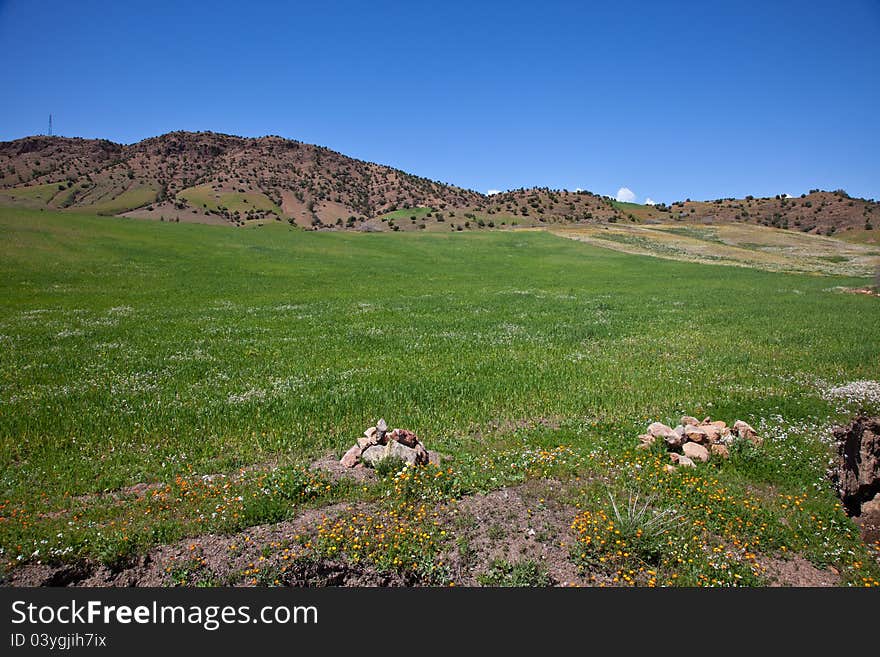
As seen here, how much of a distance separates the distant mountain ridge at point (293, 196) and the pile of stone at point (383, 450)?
95.9 meters

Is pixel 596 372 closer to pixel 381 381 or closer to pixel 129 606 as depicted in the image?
pixel 381 381

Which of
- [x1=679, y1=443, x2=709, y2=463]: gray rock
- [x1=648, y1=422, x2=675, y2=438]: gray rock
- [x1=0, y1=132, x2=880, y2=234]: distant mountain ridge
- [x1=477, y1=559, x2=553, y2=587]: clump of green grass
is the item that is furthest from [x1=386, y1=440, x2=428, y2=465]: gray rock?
[x1=0, y1=132, x2=880, y2=234]: distant mountain ridge

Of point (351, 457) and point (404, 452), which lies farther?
point (351, 457)

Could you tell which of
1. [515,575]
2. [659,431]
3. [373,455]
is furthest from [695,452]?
[373,455]

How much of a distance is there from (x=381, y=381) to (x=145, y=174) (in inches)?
7319

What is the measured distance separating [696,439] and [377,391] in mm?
8022

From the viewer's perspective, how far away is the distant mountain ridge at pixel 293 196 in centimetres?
12450

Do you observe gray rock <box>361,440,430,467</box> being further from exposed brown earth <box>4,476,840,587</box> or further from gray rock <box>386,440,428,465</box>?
exposed brown earth <box>4,476,840,587</box>

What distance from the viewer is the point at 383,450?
8781mm

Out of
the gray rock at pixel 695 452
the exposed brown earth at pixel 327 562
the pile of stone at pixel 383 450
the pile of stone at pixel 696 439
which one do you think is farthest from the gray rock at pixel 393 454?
the gray rock at pixel 695 452

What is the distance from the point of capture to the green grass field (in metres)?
7.38

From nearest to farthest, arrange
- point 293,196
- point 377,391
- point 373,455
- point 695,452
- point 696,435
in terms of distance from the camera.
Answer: point 373,455 → point 695,452 → point 696,435 → point 377,391 → point 293,196

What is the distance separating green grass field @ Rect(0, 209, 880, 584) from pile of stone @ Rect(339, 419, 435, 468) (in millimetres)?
759

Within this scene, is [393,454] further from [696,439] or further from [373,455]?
[696,439]
